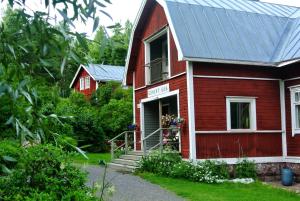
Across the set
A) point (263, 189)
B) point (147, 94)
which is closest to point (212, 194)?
point (263, 189)

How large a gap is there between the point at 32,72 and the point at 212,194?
1019 cm

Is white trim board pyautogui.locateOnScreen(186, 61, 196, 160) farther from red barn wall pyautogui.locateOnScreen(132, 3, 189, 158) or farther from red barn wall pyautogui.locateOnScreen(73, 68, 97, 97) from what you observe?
red barn wall pyautogui.locateOnScreen(73, 68, 97, 97)

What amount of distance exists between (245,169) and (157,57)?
7037 millimetres

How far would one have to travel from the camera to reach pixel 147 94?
20734 mm

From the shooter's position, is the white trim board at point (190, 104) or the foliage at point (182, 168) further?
the white trim board at point (190, 104)

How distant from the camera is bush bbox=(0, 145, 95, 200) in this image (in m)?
5.08

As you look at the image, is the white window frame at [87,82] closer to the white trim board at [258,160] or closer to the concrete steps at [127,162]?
the concrete steps at [127,162]

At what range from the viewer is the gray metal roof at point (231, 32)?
1667 cm

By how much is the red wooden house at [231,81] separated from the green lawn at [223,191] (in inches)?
89.7

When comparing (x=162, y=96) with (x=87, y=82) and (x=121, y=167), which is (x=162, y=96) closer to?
(x=121, y=167)

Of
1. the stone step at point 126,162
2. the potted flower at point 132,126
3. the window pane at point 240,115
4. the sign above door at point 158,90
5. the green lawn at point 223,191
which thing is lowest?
the green lawn at point 223,191

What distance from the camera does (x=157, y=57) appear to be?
69.1 ft

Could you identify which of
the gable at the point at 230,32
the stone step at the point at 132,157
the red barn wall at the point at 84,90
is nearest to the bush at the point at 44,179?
the gable at the point at 230,32

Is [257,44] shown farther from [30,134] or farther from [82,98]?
[82,98]
